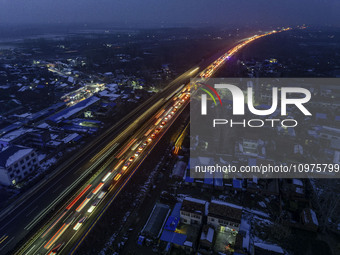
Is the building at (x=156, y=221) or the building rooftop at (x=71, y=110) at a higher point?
the building rooftop at (x=71, y=110)

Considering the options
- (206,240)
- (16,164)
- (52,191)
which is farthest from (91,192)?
(206,240)

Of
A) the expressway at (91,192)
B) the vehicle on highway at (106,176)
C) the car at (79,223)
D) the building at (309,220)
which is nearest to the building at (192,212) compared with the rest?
the expressway at (91,192)

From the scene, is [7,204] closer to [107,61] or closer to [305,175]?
[305,175]

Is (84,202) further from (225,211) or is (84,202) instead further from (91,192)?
(225,211)

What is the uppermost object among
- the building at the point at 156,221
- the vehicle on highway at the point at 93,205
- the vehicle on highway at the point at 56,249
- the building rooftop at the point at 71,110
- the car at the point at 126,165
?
the building rooftop at the point at 71,110

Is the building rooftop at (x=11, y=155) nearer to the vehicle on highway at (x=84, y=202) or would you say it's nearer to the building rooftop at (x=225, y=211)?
the vehicle on highway at (x=84, y=202)

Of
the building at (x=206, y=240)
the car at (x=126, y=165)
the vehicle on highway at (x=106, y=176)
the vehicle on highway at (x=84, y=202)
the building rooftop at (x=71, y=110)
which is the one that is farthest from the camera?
the building rooftop at (x=71, y=110)

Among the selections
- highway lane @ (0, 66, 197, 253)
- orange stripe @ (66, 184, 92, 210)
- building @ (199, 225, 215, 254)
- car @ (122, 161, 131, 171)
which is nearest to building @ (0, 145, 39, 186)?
highway lane @ (0, 66, 197, 253)

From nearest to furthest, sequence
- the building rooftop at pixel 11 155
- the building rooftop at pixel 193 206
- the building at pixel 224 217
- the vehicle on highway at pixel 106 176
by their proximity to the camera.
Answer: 1. the building at pixel 224 217
2. the building rooftop at pixel 193 206
3. the building rooftop at pixel 11 155
4. the vehicle on highway at pixel 106 176

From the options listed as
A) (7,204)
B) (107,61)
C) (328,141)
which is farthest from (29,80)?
(328,141)
